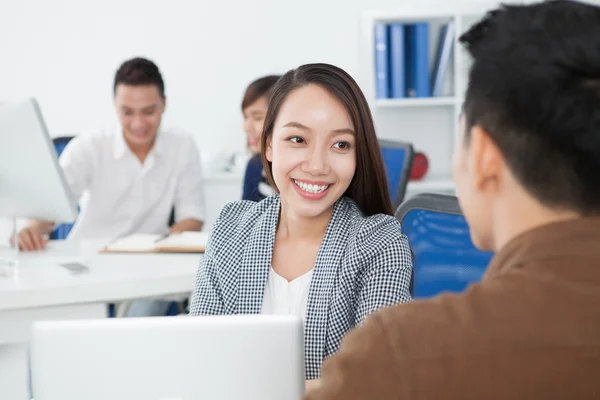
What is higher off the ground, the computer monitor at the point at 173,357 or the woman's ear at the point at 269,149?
the woman's ear at the point at 269,149

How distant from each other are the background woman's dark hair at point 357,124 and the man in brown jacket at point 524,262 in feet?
2.88

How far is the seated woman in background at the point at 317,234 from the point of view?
1.59 m

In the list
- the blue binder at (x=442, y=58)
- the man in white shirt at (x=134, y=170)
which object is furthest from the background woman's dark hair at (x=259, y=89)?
the blue binder at (x=442, y=58)

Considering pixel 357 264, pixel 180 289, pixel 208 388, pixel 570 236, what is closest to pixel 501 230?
pixel 570 236

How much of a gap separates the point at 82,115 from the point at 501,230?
3.93 metres

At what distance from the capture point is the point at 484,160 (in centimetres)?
76

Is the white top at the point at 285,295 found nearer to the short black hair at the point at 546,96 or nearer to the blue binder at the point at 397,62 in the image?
the short black hair at the point at 546,96

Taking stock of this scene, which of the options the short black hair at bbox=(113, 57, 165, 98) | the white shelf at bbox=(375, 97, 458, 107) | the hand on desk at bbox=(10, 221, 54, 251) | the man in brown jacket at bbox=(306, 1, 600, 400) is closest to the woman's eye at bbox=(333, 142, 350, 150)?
the man in brown jacket at bbox=(306, 1, 600, 400)

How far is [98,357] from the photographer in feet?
3.48

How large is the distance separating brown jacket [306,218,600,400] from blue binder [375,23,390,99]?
11.7 ft

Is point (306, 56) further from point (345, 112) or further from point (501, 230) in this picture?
point (501, 230)

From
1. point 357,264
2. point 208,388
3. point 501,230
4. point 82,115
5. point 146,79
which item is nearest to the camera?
point 501,230

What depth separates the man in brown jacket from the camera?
66cm

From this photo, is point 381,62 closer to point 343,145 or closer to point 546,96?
point 343,145
